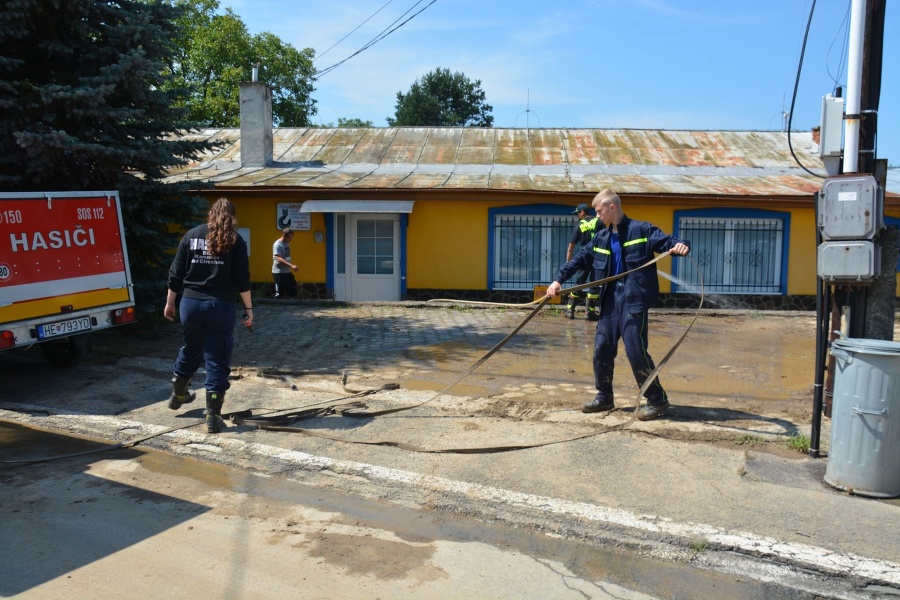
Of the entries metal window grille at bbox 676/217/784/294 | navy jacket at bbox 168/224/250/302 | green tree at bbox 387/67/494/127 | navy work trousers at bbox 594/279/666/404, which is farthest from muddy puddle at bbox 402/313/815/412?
green tree at bbox 387/67/494/127

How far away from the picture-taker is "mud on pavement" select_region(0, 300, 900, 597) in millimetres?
4137

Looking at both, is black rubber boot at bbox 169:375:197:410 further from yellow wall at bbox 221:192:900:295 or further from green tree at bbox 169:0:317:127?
green tree at bbox 169:0:317:127

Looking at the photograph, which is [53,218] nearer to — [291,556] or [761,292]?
[291,556]

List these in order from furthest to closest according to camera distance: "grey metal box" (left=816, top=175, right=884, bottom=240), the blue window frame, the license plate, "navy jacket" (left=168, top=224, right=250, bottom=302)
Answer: the blue window frame < the license plate < "navy jacket" (left=168, top=224, right=250, bottom=302) < "grey metal box" (left=816, top=175, right=884, bottom=240)

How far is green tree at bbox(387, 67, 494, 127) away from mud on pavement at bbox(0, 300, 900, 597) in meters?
48.8

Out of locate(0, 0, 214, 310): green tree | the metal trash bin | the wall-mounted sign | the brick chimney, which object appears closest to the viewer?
the metal trash bin

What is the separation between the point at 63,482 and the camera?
4992 millimetres

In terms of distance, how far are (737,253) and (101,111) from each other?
12.9m

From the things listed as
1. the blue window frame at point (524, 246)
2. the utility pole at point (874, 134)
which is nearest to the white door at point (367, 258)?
the blue window frame at point (524, 246)

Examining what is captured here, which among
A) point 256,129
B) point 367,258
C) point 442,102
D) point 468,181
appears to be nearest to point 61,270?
point 367,258

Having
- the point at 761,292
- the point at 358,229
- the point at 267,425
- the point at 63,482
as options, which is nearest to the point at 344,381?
the point at 267,425

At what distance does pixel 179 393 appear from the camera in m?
6.39

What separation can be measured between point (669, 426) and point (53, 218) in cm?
646

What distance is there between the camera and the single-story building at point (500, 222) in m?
15.6
